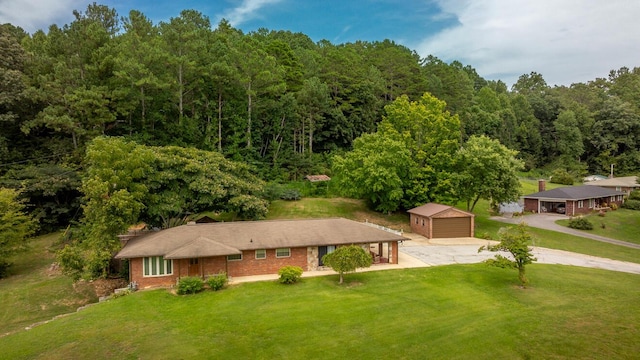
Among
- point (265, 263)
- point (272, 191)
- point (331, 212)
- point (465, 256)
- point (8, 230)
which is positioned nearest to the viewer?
point (265, 263)

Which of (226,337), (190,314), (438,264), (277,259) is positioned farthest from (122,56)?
(438,264)

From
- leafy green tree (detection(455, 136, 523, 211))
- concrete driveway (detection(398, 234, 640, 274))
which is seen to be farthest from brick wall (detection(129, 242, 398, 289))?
leafy green tree (detection(455, 136, 523, 211))

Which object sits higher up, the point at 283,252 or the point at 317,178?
the point at 317,178

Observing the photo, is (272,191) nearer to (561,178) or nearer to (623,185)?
(623,185)

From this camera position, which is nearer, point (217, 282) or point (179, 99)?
point (217, 282)

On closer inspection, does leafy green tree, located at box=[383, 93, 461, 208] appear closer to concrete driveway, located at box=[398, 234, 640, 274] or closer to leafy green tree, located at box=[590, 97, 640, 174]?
concrete driveway, located at box=[398, 234, 640, 274]

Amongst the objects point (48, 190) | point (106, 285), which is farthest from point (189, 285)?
point (48, 190)

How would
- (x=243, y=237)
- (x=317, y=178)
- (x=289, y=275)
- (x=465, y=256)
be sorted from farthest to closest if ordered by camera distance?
(x=317, y=178) → (x=465, y=256) → (x=243, y=237) → (x=289, y=275)
